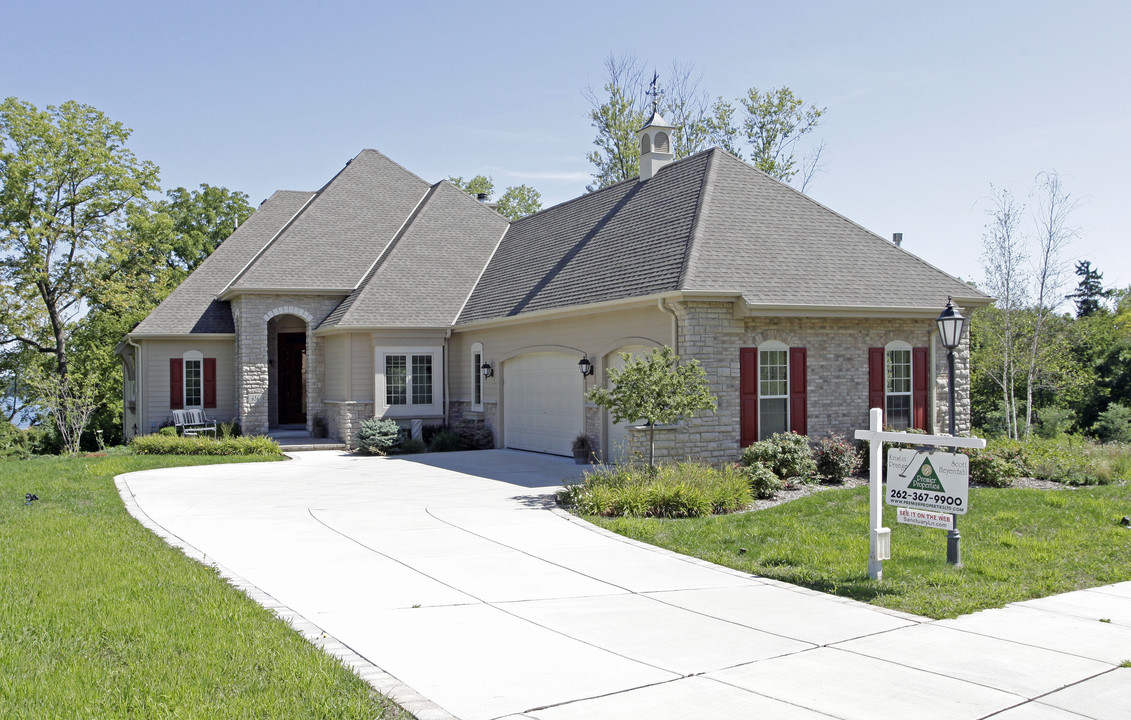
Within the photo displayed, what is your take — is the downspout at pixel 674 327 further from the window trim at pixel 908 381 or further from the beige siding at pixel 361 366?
the beige siding at pixel 361 366

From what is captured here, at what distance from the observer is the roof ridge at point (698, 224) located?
15565mm

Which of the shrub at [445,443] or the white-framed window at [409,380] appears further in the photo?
the white-framed window at [409,380]

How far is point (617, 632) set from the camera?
22.2 feet

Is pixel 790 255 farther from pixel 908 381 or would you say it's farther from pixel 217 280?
pixel 217 280

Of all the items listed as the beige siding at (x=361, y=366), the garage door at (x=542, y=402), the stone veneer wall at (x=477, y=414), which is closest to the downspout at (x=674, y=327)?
the garage door at (x=542, y=402)

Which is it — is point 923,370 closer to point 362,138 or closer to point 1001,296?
point 1001,296

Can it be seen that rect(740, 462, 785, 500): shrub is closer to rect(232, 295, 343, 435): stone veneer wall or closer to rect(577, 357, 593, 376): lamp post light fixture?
rect(577, 357, 593, 376): lamp post light fixture

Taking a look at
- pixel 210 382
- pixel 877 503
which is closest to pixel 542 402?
pixel 210 382

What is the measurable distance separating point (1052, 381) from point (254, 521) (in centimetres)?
2385

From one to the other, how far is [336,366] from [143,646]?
1813 centimetres

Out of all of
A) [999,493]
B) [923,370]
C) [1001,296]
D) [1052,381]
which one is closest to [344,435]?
[923,370]

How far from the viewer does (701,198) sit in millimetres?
17859

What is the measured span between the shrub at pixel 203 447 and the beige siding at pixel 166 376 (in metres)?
3.55

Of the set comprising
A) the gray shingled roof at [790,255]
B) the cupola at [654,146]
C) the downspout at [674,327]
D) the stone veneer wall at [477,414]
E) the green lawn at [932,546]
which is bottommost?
the green lawn at [932,546]
